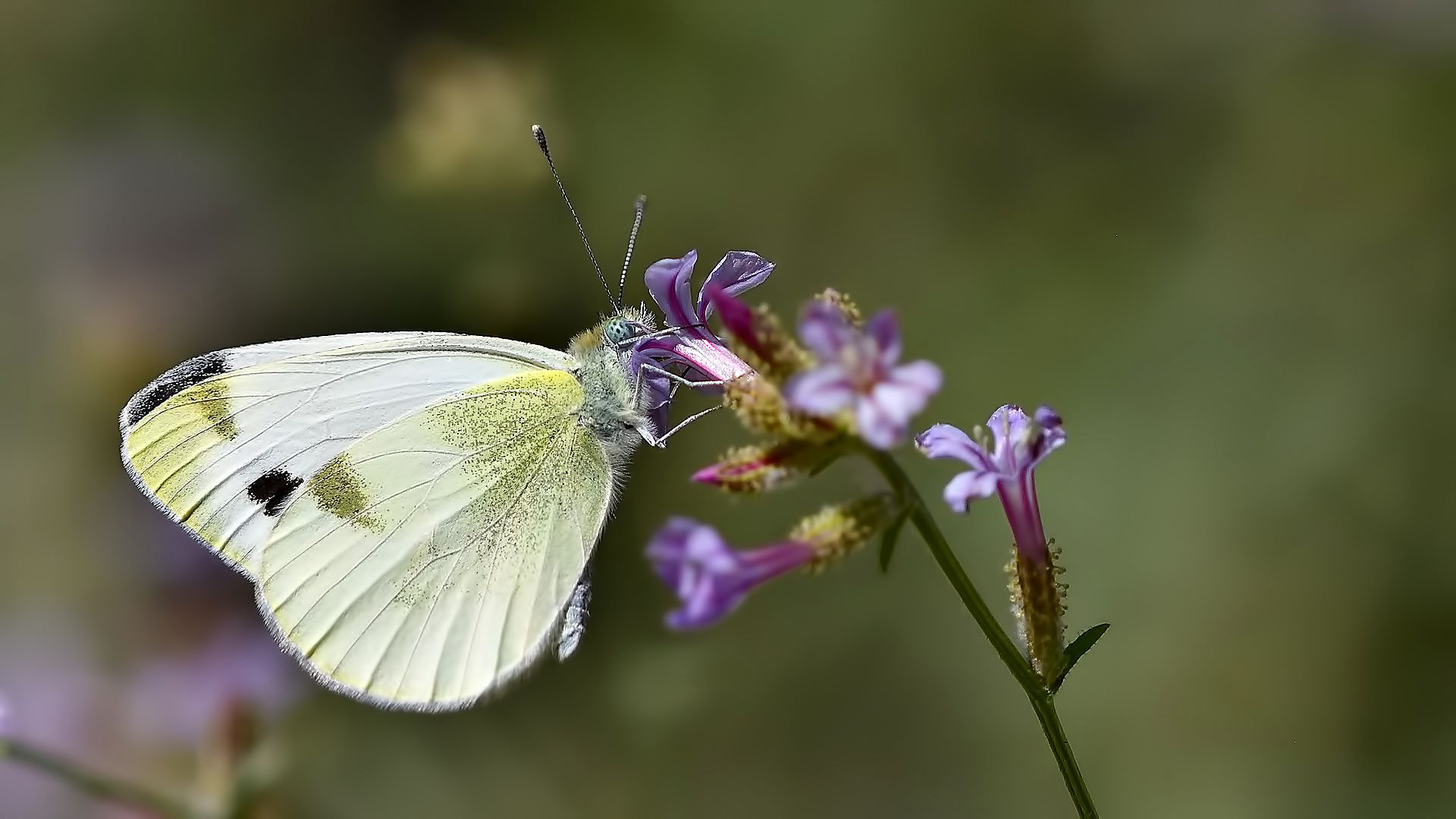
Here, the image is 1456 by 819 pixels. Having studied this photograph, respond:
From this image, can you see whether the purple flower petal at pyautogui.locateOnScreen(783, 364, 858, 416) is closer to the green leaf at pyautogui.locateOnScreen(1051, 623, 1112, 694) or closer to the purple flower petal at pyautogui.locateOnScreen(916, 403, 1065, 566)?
the purple flower petal at pyautogui.locateOnScreen(916, 403, 1065, 566)

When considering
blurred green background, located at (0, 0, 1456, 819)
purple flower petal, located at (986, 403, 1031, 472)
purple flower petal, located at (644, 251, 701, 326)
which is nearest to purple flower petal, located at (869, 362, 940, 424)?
purple flower petal, located at (986, 403, 1031, 472)

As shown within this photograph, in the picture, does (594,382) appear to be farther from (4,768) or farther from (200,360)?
(4,768)

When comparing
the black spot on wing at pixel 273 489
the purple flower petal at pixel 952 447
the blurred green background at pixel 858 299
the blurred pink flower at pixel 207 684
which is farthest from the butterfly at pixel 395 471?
the blurred pink flower at pixel 207 684

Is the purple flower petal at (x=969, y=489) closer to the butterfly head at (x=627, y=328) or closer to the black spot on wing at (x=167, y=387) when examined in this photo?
the butterfly head at (x=627, y=328)

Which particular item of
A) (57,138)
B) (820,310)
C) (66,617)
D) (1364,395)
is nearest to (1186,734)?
(1364,395)

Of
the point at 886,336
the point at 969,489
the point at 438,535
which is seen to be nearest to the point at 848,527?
the point at 969,489

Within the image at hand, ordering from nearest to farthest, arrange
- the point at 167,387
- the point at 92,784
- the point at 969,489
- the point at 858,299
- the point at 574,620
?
the point at 969,489, the point at 92,784, the point at 574,620, the point at 167,387, the point at 858,299

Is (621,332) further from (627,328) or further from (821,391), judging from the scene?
(821,391)
